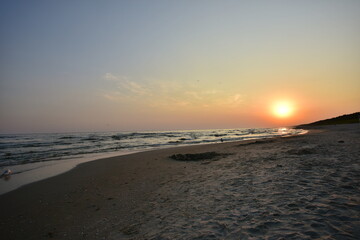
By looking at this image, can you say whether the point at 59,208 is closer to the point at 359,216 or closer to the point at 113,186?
the point at 113,186

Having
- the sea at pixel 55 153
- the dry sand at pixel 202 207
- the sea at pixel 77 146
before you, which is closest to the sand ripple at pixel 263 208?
the dry sand at pixel 202 207

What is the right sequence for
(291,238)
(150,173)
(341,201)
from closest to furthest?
(291,238)
(341,201)
(150,173)

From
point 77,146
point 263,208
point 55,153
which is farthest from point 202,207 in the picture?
point 77,146

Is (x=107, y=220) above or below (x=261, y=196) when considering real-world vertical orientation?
below

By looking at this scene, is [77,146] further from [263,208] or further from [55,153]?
[263,208]

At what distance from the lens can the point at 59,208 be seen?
6582mm

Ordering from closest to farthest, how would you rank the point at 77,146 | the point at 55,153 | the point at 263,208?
the point at 263,208 → the point at 55,153 → the point at 77,146

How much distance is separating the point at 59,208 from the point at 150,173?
510cm

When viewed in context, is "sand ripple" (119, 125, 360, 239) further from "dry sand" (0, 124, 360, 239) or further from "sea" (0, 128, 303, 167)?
"sea" (0, 128, 303, 167)

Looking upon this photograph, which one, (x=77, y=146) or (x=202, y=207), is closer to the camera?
(x=202, y=207)

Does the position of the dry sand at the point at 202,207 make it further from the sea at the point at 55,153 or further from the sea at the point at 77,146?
the sea at the point at 77,146

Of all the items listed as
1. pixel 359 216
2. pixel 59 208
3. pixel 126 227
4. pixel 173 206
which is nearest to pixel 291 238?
pixel 359 216

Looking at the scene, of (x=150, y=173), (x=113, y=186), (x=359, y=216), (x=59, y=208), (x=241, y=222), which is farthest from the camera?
(x=150, y=173)

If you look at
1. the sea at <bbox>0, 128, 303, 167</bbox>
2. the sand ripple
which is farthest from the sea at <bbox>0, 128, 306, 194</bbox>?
the sand ripple
